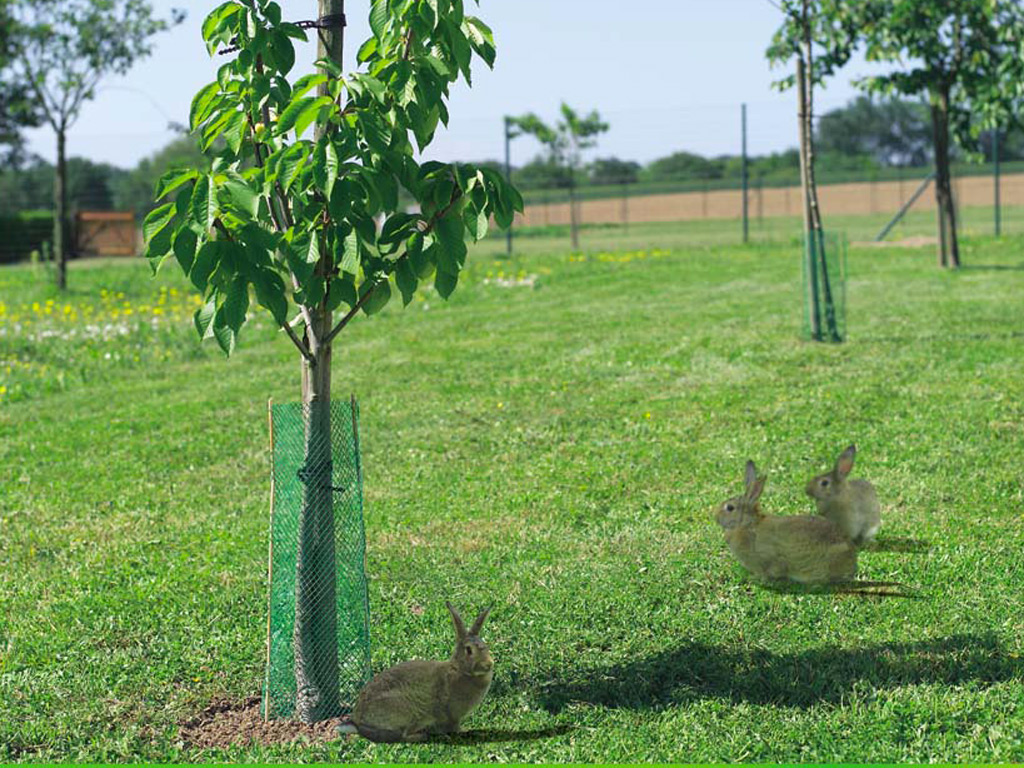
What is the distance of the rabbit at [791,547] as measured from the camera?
509cm

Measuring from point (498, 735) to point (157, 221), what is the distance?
6.47 feet

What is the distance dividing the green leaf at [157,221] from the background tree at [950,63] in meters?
12.3

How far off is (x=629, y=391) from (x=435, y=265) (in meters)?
5.61

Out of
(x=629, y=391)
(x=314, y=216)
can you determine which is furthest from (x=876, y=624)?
(x=629, y=391)

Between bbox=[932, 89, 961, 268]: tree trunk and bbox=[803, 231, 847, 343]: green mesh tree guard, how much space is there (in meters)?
5.89

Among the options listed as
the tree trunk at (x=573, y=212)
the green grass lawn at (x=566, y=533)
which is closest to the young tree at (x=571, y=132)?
the tree trunk at (x=573, y=212)

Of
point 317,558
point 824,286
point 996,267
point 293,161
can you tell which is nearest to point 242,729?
point 317,558

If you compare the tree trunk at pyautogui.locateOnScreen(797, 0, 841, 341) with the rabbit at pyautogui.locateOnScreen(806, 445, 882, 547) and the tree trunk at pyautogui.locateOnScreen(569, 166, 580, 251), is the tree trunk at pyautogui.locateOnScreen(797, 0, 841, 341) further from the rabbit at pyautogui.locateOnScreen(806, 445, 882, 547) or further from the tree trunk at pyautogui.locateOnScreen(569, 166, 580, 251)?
the tree trunk at pyautogui.locateOnScreen(569, 166, 580, 251)

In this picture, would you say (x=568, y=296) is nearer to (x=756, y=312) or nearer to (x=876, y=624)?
(x=756, y=312)

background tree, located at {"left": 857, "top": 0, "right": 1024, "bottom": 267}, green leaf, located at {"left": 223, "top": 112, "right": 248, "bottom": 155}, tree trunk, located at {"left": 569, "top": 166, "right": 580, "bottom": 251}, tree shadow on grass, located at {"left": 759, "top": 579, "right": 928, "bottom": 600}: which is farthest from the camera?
tree trunk, located at {"left": 569, "top": 166, "right": 580, "bottom": 251}

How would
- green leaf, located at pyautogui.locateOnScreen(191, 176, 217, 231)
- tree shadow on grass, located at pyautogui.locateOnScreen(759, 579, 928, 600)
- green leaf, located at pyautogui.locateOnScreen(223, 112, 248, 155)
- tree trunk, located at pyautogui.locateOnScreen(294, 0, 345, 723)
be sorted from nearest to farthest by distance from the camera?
green leaf, located at pyautogui.locateOnScreen(191, 176, 217, 231), green leaf, located at pyautogui.locateOnScreen(223, 112, 248, 155), tree trunk, located at pyautogui.locateOnScreen(294, 0, 345, 723), tree shadow on grass, located at pyautogui.locateOnScreen(759, 579, 928, 600)

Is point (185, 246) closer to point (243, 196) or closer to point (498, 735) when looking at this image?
point (243, 196)

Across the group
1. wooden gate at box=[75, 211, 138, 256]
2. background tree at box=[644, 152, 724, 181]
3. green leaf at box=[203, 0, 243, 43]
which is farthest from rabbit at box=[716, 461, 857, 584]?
wooden gate at box=[75, 211, 138, 256]

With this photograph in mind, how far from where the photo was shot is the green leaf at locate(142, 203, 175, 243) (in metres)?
3.67
